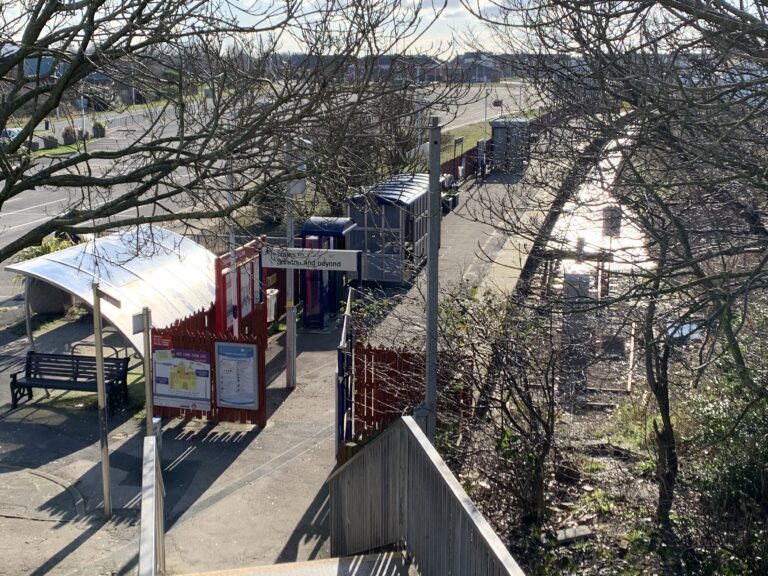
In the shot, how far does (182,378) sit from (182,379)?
0.01 m

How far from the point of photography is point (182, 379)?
41.3ft

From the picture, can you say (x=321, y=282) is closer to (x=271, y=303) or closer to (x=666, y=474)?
(x=271, y=303)

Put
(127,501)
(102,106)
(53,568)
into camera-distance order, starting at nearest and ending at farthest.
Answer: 1. (53,568)
2. (127,501)
3. (102,106)

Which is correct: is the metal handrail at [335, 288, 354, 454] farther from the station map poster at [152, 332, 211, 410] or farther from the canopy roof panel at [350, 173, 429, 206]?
the canopy roof panel at [350, 173, 429, 206]

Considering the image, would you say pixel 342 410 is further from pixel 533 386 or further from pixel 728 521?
pixel 728 521

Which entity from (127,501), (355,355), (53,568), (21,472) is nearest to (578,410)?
(355,355)

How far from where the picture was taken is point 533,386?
7.82 meters

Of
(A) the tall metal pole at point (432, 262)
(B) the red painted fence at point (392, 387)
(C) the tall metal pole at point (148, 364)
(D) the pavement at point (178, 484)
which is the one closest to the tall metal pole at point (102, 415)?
(D) the pavement at point (178, 484)

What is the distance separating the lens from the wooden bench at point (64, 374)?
1295cm

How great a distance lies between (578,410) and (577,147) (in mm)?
3201

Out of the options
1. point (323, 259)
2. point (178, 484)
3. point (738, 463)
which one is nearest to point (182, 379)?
point (178, 484)

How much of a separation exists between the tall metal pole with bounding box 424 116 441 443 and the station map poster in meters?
5.74

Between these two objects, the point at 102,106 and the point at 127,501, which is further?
the point at 102,106

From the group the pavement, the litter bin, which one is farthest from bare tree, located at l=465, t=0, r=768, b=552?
the litter bin
